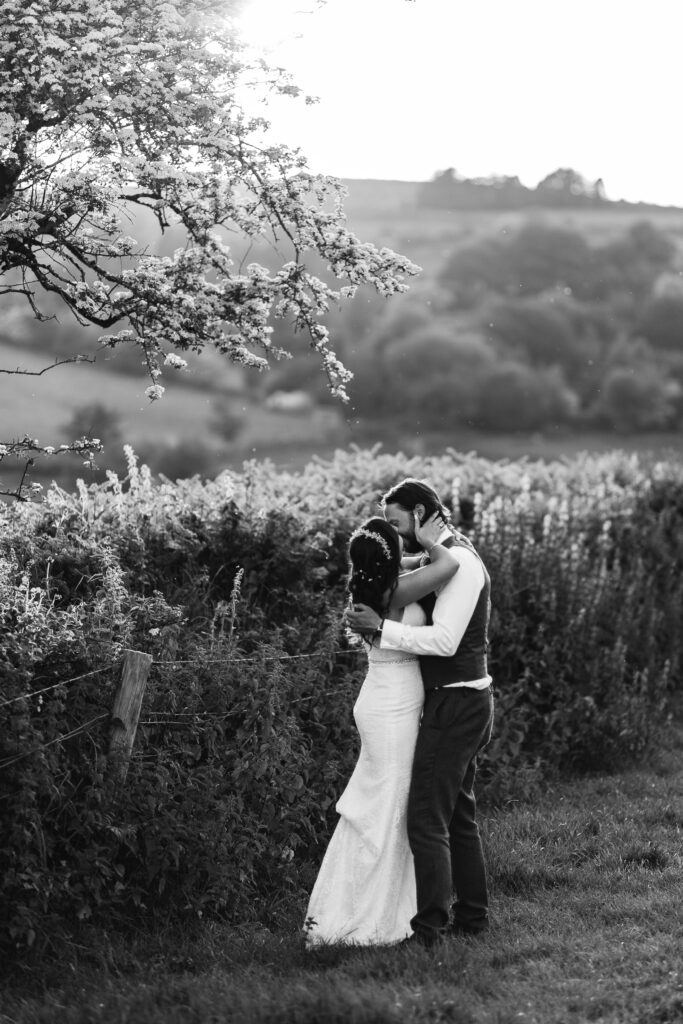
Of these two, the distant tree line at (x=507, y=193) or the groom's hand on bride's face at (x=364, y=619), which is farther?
the distant tree line at (x=507, y=193)

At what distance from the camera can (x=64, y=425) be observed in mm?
23328

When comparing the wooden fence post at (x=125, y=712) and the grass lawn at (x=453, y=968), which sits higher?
the wooden fence post at (x=125, y=712)

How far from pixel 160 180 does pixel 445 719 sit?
136 inches

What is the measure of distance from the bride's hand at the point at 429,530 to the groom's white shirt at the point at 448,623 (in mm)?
127

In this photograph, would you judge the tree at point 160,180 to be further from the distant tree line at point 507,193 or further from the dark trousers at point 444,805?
the distant tree line at point 507,193

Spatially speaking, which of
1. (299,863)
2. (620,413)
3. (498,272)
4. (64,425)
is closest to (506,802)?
(299,863)

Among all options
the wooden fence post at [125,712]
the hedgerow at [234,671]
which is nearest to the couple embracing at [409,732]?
the hedgerow at [234,671]

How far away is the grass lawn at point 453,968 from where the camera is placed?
4617mm

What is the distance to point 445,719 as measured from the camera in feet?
17.6

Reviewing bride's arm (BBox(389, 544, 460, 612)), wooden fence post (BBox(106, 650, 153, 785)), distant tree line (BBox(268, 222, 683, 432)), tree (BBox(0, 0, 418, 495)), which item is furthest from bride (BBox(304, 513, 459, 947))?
distant tree line (BBox(268, 222, 683, 432))

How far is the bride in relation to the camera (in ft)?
17.5

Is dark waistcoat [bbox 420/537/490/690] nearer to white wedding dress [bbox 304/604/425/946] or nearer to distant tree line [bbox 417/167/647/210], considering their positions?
white wedding dress [bbox 304/604/425/946]

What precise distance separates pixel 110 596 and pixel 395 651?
1.63 metres

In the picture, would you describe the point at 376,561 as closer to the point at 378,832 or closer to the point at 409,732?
the point at 409,732
